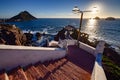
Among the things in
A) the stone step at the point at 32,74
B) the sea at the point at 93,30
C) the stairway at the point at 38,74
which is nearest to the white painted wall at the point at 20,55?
the stairway at the point at 38,74

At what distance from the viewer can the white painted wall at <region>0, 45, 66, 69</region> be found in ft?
15.6

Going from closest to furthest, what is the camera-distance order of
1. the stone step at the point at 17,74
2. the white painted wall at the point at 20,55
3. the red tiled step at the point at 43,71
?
the stone step at the point at 17,74
the white painted wall at the point at 20,55
the red tiled step at the point at 43,71

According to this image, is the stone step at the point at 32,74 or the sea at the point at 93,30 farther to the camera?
the sea at the point at 93,30

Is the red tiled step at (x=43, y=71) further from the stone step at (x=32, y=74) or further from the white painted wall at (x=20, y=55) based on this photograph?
the white painted wall at (x=20, y=55)

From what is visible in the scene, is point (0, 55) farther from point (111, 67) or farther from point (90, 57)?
point (111, 67)

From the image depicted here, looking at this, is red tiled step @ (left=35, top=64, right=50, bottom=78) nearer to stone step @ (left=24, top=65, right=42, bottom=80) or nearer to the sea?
stone step @ (left=24, top=65, right=42, bottom=80)

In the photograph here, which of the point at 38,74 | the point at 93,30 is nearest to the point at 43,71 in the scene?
the point at 38,74

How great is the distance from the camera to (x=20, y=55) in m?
5.24

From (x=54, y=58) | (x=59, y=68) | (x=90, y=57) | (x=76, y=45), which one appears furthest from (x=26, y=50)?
(x=76, y=45)

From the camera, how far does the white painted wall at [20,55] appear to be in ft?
Result: 15.6

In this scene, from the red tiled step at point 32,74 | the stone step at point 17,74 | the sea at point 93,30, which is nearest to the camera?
the stone step at point 17,74

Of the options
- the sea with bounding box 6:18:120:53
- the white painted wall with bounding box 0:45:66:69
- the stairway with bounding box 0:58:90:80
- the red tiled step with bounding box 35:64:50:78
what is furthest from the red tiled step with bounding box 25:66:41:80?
the sea with bounding box 6:18:120:53

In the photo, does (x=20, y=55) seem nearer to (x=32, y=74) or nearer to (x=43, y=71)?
(x=32, y=74)

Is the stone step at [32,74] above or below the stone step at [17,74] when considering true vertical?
below
